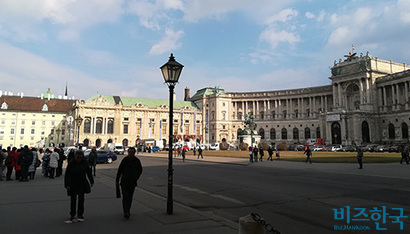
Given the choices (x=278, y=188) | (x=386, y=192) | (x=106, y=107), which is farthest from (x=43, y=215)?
(x=106, y=107)

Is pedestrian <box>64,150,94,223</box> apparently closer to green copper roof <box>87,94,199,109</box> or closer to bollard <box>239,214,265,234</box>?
bollard <box>239,214,265,234</box>

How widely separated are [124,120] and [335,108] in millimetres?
73464

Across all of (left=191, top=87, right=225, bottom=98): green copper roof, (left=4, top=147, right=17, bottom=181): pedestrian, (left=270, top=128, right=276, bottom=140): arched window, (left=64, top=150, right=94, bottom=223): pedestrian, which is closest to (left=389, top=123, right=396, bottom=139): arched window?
(left=270, top=128, right=276, bottom=140): arched window

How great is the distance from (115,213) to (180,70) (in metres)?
4.90

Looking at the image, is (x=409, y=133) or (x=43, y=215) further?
(x=409, y=133)

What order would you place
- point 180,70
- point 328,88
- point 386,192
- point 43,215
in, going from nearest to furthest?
point 43,215, point 180,70, point 386,192, point 328,88

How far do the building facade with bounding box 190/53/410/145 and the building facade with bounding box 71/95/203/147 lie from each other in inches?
465

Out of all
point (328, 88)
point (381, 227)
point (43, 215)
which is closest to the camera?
point (381, 227)

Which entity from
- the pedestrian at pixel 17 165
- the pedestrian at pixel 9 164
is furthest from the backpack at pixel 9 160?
the pedestrian at pixel 17 165

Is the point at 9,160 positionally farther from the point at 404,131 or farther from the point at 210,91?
the point at 210,91

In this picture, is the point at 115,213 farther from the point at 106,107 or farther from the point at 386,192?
the point at 106,107

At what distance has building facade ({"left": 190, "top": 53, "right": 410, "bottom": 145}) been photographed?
8056 centimetres

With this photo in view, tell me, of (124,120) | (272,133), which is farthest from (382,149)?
(124,120)

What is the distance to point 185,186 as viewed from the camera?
47.6ft
